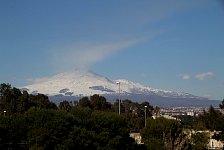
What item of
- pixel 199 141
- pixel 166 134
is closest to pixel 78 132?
pixel 166 134

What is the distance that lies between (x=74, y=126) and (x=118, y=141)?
13.9 ft

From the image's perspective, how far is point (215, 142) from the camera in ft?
240

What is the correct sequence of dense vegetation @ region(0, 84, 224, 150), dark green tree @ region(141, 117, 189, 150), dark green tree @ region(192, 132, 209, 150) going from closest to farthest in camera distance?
dense vegetation @ region(0, 84, 224, 150) < dark green tree @ region(141, 117, 189, 150) < dark green tree @ region(192, 132, 209, 150)

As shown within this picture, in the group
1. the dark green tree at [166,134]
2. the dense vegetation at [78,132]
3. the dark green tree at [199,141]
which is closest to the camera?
the dense vegetation at [78,132]

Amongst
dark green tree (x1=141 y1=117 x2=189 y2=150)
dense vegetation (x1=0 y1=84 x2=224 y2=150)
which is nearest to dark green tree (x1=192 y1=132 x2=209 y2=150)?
dense vegetation (x1=0 y1=84 x2=224 y2=150)

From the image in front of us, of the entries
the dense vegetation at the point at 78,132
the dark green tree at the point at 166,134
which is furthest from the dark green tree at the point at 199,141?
the dark green tree at the point at 166,134

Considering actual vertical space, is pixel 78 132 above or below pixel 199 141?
above

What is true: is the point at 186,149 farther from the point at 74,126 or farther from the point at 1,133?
the point at 1,133

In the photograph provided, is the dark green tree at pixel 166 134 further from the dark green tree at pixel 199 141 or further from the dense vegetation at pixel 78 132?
the dark green tree at pixel 199 141

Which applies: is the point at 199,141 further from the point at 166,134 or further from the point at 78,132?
the point at 78,132

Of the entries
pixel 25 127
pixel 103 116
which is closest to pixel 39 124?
pixel 25 127

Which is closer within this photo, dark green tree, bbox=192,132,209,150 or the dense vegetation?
the dense vegetation

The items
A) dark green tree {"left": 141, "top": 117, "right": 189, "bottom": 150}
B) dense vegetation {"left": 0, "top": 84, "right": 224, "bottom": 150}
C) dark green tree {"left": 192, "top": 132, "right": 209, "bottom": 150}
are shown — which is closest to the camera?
dense vegetation {"left": 0, "top": 84, "right": 224, "bottom": 150}

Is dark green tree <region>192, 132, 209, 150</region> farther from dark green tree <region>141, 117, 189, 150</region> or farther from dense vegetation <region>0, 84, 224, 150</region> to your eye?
dark green tree <region>141, 117, 189, 150</region>
